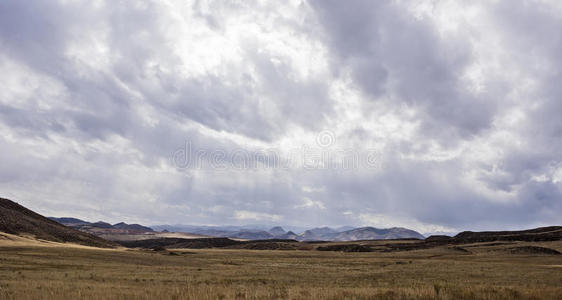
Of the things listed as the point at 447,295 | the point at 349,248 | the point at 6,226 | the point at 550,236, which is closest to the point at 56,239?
the point at 6,226

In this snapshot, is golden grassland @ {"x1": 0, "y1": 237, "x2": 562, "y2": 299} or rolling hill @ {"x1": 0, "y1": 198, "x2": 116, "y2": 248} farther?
rolling hill @ {"x1": 0, "y1": 198, "x2": 116, "y2": 248}

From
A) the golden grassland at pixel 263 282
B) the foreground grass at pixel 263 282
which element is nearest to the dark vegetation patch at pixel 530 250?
the golden grassland at pixel 263 282

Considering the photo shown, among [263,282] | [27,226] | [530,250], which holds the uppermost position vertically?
[27,226]

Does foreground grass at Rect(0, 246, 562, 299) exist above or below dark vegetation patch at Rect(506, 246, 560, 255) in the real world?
below

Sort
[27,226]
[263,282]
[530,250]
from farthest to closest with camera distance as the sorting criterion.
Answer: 1. [27,226]
2. [530,250]
3. [263,282]

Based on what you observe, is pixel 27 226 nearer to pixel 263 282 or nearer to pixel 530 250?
pixel 263 282

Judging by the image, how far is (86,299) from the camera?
15391 millimetres

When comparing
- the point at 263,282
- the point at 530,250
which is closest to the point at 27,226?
the point at 263,282

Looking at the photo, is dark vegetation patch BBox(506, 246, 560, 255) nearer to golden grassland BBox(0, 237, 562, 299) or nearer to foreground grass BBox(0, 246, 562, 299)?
golden grassland BBox(0, 237, 562, 299)

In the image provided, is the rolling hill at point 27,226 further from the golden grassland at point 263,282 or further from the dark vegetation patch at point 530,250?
the dark vegetation patch at point 530,250

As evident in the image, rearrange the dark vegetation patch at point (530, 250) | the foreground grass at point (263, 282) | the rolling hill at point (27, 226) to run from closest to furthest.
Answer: the foreground grass at point (263, 282)
the dark vegetation patch at point (530, 250)
the rolling hill at point (27, 226)

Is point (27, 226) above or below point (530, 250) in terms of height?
above

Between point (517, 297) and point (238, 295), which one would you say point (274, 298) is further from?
point (517, 297)

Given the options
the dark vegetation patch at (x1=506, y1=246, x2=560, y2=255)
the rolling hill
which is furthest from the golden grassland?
the rolling hill
